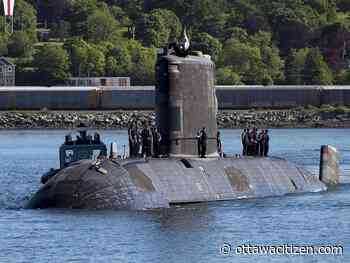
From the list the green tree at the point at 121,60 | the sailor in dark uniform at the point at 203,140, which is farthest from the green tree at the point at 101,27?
the sailor in dark uniform at the point at 203,140

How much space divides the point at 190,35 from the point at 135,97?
1762 inches

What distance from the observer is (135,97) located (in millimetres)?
118438

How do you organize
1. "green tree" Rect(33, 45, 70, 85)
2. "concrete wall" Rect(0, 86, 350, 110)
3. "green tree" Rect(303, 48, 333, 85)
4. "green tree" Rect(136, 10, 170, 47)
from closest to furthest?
"concrete wall" Rect(0, 86, 350, 110), "green tree" Rect(303, 48, 333, 85), "green tree" Rect(33, 45, 70, 85), "green tree" Rect(136, 10, 170, 47)

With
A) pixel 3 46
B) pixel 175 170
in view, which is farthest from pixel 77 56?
pixel 175 170

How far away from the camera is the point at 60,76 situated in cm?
13812

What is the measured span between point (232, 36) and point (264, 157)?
117286 millimetres

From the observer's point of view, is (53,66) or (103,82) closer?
(103,82)

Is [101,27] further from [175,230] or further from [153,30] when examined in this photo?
[175,230]

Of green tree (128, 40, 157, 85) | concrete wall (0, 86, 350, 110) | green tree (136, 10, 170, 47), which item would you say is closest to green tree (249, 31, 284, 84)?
green tree (136, 10, 170, 47)

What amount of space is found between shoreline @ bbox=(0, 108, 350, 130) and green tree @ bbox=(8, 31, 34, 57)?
38857mm

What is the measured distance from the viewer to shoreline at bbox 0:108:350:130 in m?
112

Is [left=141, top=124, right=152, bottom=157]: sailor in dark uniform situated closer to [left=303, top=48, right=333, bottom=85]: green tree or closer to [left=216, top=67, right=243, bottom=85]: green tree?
[left=216, top=67, right=243, bottom=85]: green tree

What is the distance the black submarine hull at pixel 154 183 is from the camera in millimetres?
36031

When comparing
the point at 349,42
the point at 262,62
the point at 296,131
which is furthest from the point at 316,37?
the point at 296,131
